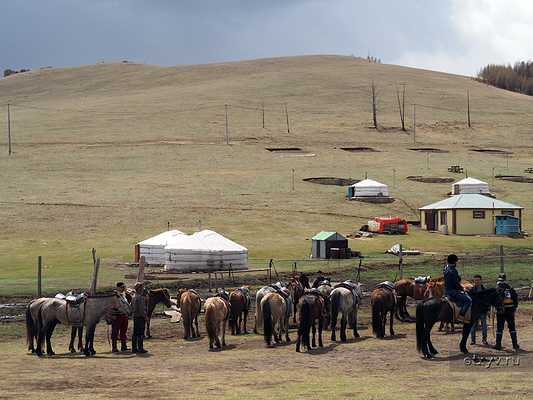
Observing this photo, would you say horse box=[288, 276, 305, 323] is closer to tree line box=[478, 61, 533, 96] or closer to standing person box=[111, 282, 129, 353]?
standing person box=[111, 282, 129, 353]

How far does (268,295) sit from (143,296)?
275 centimetres

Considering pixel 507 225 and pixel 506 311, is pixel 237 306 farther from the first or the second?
pixel 507 225

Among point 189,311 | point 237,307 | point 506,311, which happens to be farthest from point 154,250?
point 506,311

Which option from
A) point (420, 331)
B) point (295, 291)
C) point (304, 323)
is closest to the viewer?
point (420, 331)

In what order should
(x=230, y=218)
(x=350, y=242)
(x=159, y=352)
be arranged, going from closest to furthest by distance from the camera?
1. (x=159, y=352)
2. (x=350, y=242)
3. (x=230, y=218)

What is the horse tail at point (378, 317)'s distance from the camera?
24.1 m

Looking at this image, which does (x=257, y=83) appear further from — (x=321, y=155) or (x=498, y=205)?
(x=498, y=205)

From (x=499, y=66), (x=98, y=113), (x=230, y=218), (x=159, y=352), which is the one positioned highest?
(x=499, y=66)

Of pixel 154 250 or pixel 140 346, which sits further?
pixel 154 250

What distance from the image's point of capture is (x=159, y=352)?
22.7 m

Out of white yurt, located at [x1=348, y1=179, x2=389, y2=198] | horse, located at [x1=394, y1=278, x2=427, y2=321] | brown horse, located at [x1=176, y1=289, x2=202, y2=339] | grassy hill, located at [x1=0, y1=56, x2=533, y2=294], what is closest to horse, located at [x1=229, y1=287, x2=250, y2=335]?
brown horse, located at [x1=176, y1=289, x2=202, y2=339]

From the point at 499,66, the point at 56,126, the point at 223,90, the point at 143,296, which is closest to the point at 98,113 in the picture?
the point at 56,126

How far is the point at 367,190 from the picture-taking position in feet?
227

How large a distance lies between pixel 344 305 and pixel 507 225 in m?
36.6
